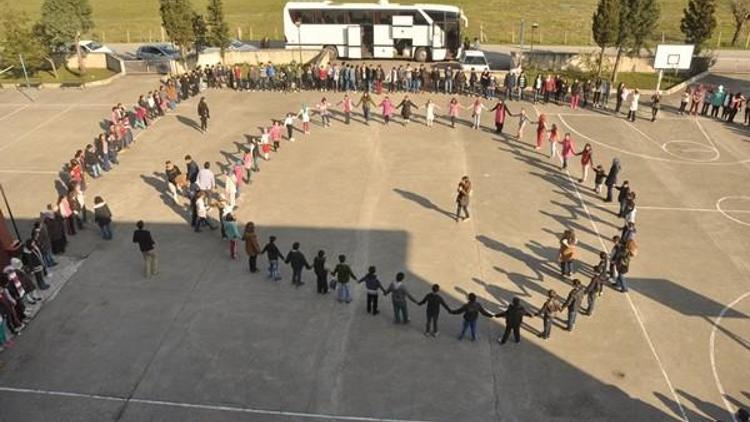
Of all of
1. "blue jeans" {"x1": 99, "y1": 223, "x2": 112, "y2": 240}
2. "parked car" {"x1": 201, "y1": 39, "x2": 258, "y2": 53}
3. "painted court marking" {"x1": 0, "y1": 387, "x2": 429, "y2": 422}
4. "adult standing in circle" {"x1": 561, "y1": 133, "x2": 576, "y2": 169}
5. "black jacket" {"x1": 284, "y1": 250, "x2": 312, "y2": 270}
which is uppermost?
"parked car" {"x1": 201, "y1": 39, "x2": 258, "y2": 53}

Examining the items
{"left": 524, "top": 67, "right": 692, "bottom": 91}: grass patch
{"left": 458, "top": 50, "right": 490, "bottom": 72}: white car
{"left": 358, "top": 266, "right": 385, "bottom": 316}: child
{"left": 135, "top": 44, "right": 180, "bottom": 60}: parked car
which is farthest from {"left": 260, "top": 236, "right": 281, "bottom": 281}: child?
{"left": 135, "top": 44, "right": 180, "bottom": 60}: parked car

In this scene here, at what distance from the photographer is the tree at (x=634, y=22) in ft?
109

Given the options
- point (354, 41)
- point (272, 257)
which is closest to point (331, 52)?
point (354, 41)

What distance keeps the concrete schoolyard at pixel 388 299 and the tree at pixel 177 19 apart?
1114cm

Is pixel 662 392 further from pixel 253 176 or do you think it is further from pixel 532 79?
pixel 532 79

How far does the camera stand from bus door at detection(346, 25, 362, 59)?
39438 millimetres

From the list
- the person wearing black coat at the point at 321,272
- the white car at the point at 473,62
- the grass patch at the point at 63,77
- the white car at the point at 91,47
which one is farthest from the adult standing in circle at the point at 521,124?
the white car at the point at 91,47

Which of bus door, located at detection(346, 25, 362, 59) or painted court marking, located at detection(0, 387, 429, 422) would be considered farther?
bus door, located at detection(346, 25, 362, 59)

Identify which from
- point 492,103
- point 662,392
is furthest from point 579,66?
point 662,392

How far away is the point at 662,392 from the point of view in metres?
12.8

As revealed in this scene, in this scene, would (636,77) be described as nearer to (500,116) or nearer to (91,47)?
(500,116)

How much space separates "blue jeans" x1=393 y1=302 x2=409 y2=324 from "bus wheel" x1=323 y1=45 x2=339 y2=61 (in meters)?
27.8

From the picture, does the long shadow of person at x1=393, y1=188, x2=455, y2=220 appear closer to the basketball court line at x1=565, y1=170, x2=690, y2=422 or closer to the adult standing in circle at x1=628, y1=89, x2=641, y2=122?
the basketball court line at x1=565, y1=170, x2=690, y2=422

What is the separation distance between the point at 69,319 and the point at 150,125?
1525 centimetres
